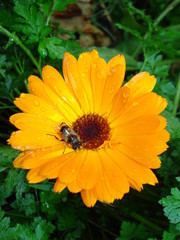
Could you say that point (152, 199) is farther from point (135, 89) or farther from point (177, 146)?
point (135, 89)

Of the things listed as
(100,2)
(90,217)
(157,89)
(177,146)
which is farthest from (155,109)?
(100,2)

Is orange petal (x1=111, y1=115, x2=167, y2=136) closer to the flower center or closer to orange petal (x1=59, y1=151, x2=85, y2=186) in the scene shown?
the flower center

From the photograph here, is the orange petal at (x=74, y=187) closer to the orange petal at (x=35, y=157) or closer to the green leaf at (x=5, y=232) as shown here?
the orange petal at (x=35, y=157)

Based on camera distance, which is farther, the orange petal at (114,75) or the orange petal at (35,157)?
the orange petal at (114,75)

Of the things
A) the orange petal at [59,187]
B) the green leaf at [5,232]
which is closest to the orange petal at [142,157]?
the orange petal at [59,187]

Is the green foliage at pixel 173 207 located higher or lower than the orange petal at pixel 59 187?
lower

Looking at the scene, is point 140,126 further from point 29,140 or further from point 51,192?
point 51,192
